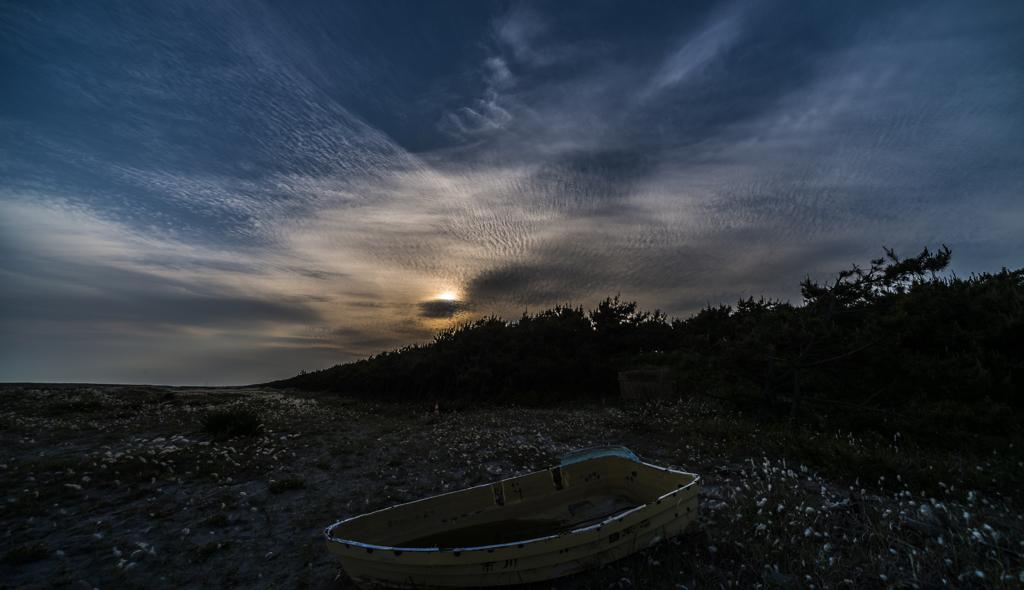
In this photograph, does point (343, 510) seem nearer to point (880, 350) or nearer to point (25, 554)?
point (25, 554)

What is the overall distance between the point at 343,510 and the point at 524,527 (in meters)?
4.74

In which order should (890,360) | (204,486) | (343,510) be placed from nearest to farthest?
(343,510) < (204,486) < (890,360)

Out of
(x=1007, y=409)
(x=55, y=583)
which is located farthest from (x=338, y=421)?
(x=1007, y=409)

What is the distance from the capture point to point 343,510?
9.14m

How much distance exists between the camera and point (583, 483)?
895cm

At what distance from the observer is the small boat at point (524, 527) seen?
5.03m

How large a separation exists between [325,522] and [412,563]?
15.8 feet

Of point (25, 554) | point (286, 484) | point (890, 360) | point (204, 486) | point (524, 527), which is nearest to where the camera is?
point (25, 554)

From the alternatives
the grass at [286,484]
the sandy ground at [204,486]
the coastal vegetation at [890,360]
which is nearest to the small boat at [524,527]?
the sandy ground at [204,486]

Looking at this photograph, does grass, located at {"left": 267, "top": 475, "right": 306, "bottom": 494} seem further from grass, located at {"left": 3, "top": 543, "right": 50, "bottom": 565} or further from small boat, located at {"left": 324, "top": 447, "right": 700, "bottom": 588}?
small boat, located at {"left": 324, "top": 447, "right": 700, "bottom": 588}

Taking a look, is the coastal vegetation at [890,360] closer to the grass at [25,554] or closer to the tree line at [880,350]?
the tree line at [880,350]

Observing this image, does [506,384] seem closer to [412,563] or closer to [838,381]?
[838,381]

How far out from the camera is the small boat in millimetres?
5031


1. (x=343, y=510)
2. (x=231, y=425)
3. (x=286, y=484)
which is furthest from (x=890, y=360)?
(x=231, y=425)
